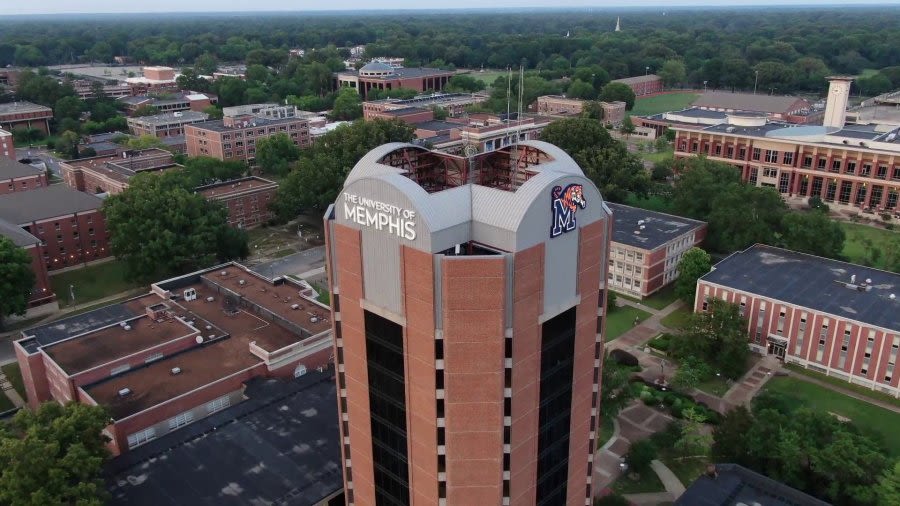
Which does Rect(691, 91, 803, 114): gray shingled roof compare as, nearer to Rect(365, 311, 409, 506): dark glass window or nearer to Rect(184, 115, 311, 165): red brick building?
Rect(184, 115, 311, 165): red brick building

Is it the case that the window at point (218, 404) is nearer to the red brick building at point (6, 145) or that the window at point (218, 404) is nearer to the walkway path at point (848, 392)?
the walkway path at point (848, 392)

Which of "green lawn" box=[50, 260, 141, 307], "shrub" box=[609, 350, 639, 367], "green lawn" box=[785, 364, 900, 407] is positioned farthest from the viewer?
"green lawn" box=[50, 260, 141, 307]

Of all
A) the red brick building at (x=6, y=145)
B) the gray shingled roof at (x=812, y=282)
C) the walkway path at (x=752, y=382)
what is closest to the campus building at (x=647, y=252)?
the gray shingled roof at (x=812, y=282)

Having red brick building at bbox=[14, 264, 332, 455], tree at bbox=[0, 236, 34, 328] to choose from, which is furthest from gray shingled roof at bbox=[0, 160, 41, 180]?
red brick building at bbox=[14, 264, 332, 455]

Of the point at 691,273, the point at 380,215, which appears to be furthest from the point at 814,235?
the point at 380,215

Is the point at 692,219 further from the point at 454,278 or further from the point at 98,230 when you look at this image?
the point at 98,230

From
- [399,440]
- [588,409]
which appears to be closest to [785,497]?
[588,409]
